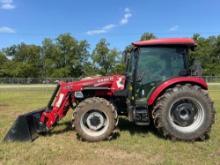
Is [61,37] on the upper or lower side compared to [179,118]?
upper

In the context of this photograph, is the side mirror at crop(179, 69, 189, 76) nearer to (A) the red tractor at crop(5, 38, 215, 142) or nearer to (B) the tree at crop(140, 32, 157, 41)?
(A) the red tractor at crop(5, 38, 215, 142)

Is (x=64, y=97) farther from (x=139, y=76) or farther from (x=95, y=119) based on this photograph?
(x=139, y=76)

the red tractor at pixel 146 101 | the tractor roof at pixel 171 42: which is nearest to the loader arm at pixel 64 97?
the red tractor at pixel 146 101

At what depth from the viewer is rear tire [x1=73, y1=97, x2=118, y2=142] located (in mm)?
6836

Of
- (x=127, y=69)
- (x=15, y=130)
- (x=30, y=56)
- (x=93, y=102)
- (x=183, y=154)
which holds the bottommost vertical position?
(x=183, y=154)

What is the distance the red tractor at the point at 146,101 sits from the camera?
6789 mm

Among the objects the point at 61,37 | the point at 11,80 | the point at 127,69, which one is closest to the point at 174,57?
the point at 127,69

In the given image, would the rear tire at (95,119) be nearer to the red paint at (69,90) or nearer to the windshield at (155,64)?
the red paint at (69,90)

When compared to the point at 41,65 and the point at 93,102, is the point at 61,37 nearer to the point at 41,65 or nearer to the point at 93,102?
the point at 41,65

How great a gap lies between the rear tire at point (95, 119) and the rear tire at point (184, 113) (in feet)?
3.25

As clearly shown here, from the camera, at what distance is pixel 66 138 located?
7164mm

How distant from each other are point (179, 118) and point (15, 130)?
12.0ft

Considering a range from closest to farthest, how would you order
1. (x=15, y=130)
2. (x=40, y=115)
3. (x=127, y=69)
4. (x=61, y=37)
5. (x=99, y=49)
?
1. (x=15, y=130)
2. (x=40, y=115)
3. (x=127, y=69)
4. (x=99, y=49)
5. (x=61, y=37)

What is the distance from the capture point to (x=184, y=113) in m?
6.99
